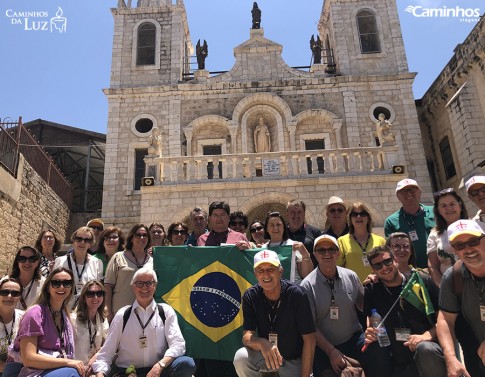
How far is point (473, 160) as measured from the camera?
1572 cm

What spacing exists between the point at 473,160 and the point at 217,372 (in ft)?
48.5

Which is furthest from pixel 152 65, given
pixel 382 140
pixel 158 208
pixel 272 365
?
pixel 272 365

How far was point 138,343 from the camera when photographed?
4.38m

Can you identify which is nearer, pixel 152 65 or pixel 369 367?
pixel 369 367

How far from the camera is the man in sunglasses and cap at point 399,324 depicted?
3.77 meters

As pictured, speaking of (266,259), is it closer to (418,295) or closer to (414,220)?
(418,295)

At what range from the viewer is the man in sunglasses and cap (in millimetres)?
3773

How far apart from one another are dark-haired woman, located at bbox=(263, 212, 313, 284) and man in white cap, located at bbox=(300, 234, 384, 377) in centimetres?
65

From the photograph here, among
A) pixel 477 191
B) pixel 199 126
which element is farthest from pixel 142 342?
pixel 199 126

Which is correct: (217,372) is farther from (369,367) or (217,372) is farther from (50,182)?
(50,182)

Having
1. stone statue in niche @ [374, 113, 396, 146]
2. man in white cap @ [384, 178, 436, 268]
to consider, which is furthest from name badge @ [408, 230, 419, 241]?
stone statue in niche @ [374, 113, 396, 146]

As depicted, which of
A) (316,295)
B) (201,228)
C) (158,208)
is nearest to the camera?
(316,295)

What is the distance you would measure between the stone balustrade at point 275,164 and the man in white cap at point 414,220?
7.25 meters

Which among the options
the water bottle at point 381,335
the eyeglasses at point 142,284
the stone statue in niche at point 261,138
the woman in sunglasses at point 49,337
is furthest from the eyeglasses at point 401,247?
the stone statue in niche at point 261,138
